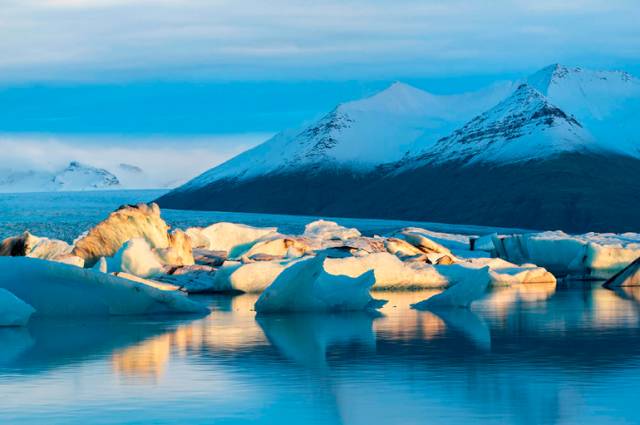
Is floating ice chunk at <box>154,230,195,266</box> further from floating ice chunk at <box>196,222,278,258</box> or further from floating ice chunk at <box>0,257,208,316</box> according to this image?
floating ice chunk at <box>0,257,208,316</box>

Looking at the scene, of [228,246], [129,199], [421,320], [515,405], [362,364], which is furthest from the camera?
[129,199]

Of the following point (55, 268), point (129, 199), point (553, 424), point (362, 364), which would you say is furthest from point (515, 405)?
point (129, 199)

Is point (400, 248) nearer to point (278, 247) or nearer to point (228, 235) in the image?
point (278, 247)

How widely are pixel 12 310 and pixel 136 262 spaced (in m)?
10.4

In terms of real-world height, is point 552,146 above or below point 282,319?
above

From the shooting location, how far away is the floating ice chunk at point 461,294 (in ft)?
69.0

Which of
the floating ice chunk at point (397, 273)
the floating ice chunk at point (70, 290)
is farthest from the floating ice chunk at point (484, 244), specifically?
the floating ice chunk at point (70, 290)

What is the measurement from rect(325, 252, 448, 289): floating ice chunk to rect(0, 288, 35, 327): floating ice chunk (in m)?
10.1

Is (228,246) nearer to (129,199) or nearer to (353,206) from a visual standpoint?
(129,199)

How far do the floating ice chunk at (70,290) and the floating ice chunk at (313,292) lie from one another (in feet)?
5.77

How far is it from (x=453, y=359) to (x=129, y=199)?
14200cm

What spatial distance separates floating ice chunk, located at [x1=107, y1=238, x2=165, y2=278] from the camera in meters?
27.2

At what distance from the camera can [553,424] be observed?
8609 millimetres

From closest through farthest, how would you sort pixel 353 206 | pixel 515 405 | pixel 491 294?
1. pixel 515 405
2. pixel 491 294
3. pixel 353 206
